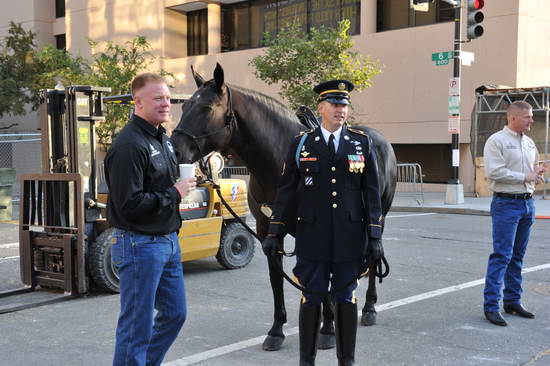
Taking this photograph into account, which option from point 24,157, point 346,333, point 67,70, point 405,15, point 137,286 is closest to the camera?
point 137,286

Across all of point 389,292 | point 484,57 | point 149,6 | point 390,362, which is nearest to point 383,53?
point 484,57

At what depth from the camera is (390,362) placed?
14.9 ft

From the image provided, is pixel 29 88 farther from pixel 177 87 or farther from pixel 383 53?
pixel 383 53

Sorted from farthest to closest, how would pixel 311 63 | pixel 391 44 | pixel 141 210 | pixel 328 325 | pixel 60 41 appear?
pixel 60 41 < pixel 391 44 < pixel 311 63 < pixel 328 325 < pixel 141 210

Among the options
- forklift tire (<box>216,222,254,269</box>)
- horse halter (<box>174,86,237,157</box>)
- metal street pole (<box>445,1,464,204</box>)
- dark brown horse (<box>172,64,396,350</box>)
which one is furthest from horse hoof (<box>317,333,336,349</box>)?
metal street pole (<box>445,1,464,204</box>)

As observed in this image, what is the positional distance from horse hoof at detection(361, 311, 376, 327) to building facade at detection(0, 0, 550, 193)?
612 inches

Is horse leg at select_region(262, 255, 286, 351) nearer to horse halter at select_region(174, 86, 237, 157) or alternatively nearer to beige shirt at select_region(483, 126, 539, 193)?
horse halter at select_region(174, 86, 237, 157)

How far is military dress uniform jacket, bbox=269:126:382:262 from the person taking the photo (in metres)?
3.88

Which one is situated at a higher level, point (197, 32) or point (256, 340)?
point (197, 32)

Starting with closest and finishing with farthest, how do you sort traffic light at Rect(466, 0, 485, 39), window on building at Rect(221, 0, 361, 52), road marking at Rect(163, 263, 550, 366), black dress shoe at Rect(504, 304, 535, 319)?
road marking at Rect(163, 263, 550, 366) → black dress shoe at Rect(504, 304, 535, 319) → traffic light at Rect(466, 0, 485, 39) → window on building at Rect(221, 0, 361, 52)

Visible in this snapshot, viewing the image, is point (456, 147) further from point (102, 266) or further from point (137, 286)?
point (137, 286)

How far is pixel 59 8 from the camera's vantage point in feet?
113

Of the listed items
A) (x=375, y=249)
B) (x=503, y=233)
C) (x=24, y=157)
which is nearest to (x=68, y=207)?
(x=375, y=249)

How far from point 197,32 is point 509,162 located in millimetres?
25173
